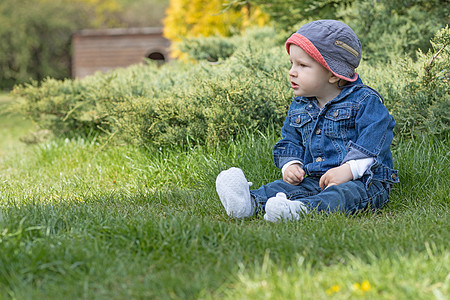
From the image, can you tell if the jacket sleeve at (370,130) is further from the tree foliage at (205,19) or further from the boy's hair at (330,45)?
the tree foliage at (205,19)

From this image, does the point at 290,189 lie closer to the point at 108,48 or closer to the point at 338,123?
the point at 338,123

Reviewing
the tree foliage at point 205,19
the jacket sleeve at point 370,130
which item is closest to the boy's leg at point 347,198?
the jacket sleeve at point 370,130

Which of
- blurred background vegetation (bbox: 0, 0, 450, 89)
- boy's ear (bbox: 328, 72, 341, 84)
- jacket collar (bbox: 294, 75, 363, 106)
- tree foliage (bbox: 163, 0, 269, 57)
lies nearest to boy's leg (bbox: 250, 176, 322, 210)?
jacket collar (bbox: 294, 75, 363, 106)

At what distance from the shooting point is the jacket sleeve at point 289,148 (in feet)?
10.3

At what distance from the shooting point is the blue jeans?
271 cm

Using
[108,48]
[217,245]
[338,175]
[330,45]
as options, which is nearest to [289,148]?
[338,175]

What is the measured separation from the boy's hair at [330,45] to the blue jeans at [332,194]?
0.66 metres

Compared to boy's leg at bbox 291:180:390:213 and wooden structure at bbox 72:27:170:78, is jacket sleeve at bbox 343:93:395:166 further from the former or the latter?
wooden structure at bbox 72:27:170:78

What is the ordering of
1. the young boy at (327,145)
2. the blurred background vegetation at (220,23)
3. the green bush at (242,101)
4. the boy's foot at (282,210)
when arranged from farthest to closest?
1. the blurred background vegetation at (220,23)
2. the green bush at (242,101)
3. the young boy at (327,145)
4. the boy's foot at (282,210)

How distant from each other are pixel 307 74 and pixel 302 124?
0.35 m

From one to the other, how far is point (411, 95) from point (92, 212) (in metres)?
2.49

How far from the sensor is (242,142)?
3.73m

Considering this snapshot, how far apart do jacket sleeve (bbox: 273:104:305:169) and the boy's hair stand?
52cm

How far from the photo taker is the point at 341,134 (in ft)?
9.73
